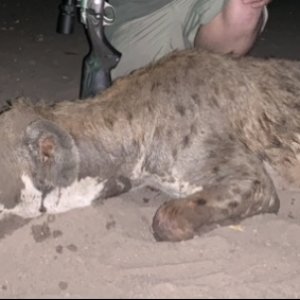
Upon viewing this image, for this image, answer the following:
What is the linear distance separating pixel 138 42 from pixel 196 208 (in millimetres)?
2073

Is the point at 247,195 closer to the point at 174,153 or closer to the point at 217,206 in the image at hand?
the point at 217,206

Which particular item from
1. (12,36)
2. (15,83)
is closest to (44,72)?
(15,83)

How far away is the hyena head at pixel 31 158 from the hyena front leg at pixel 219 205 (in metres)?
0.57

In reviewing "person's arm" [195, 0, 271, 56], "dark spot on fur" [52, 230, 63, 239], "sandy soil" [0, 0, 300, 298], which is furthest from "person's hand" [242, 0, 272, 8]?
"dark spot on fur" [52, 230, 63, 239]

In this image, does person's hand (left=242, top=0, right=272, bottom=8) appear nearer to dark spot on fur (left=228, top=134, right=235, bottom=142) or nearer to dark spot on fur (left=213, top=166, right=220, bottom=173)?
dark spot on fur (left=228, top=134, right=235, bottom=142)

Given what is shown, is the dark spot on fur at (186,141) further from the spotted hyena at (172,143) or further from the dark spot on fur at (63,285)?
the dark spot on fur at (63,285)

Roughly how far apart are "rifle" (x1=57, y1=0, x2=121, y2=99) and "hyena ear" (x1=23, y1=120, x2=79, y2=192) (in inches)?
42.1

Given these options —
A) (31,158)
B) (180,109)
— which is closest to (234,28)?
(180,109)

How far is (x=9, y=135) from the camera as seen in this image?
347 cm

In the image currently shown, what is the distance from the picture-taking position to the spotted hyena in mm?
3451

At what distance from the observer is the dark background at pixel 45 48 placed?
6.30 m

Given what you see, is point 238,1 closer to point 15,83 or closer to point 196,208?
point 196,208

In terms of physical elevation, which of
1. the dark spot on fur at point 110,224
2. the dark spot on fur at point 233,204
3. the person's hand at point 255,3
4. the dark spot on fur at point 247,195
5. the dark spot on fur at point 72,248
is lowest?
the dark spot on fur at point 110,224

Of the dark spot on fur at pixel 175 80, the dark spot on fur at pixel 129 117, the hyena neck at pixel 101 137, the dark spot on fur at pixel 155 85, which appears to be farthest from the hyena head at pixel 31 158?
the dark spot on fur at pixel 175 80
